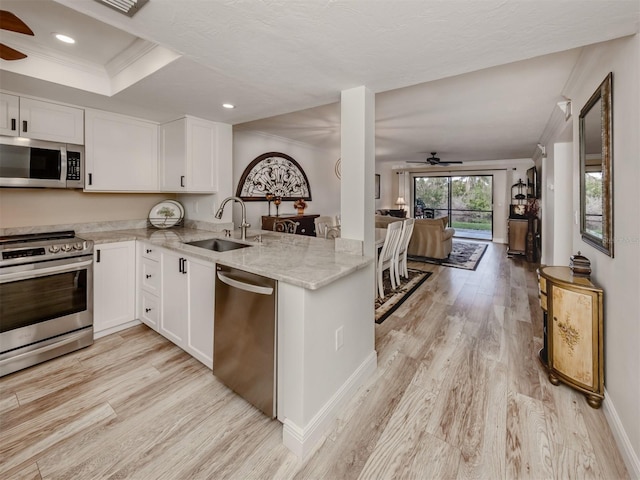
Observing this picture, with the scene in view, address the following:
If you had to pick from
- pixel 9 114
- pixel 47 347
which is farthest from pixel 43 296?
pixel 9 114

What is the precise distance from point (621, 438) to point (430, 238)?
→ 4376mm

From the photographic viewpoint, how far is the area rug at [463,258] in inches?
219

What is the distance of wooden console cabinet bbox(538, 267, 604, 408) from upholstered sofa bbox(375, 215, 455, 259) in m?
3.47

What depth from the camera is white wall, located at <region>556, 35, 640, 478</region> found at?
1.35m

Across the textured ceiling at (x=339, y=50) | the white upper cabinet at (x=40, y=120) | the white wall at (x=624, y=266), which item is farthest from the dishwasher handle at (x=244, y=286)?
the white upper cabinet at (x=40, y=120)

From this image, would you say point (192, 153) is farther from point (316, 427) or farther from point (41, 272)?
point (316, 427)

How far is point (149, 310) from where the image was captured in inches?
107

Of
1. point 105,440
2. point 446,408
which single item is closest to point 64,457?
point 105,440

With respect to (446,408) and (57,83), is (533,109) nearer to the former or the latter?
(446,408)

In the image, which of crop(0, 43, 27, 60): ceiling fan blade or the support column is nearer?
crop(0, 43, 27, 60): ceiling fan blade

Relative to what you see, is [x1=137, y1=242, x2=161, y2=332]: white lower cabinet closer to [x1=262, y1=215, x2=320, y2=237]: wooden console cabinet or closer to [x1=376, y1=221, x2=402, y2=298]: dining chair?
[x1=262, y1=215, x2=320, y2=237]: wooden console cabinet

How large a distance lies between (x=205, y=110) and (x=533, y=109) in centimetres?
369

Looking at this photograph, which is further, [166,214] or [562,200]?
[562,200]

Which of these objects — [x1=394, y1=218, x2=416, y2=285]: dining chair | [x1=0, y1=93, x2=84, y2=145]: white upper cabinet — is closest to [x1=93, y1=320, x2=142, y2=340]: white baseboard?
[x1=0, y1=93, x2=84, y2=145]: white upper cabinet
